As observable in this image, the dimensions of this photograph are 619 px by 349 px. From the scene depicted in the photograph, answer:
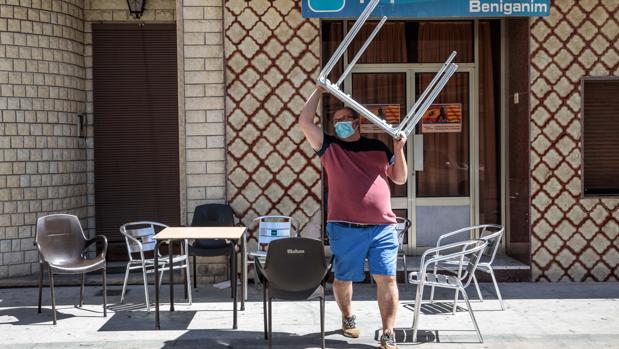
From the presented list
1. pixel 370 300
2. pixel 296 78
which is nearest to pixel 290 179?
pixel 296 78

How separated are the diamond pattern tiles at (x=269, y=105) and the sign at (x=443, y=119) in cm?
177

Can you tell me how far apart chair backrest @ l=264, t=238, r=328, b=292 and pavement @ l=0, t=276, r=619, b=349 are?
0.62m

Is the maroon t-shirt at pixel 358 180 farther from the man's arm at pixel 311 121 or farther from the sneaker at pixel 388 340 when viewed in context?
the sneaker at pixel 388 340

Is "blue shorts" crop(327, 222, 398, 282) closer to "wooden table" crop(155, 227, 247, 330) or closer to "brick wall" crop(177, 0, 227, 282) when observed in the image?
"wooden table" crop(155, 227, 247, 330)

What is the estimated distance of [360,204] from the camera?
563cm

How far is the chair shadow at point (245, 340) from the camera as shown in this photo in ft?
19.2

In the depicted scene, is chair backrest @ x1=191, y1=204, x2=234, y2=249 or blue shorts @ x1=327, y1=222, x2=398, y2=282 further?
chair backrest @ x1=191, y1=204, x2=234, y2=249

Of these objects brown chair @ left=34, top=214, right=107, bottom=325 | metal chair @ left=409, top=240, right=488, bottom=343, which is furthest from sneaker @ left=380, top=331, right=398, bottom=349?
brown chair @ left=34, top=214, right=107, bottom=325

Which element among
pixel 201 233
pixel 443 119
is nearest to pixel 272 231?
pixel 201 233

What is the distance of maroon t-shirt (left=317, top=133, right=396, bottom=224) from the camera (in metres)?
5.64

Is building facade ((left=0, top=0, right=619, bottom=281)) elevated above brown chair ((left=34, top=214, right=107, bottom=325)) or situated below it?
above

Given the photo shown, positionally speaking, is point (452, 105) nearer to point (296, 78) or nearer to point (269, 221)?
point (296, 78)

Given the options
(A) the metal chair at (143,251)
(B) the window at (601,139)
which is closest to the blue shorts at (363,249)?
(A) the metal chair at (143,251)

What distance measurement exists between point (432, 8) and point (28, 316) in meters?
5.33
